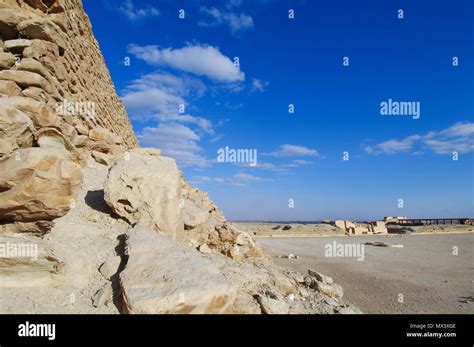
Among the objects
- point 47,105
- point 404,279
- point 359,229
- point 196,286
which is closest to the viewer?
point 196,286

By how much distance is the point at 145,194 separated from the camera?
5402 mm

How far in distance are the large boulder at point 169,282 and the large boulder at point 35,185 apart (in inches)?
43.9

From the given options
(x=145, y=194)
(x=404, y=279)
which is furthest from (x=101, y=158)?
(x=404, y=279)

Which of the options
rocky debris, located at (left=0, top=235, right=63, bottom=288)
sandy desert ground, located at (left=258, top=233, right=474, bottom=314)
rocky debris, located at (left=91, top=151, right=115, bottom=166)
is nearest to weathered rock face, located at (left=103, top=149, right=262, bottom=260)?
rocky debris, located at (left=0, top=235, right=63, bottom=288)

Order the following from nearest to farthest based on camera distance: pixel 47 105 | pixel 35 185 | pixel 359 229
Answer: pixel 35 185 < pixel 47 105 < pixel 359 229

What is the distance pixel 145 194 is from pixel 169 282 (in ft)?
6.76

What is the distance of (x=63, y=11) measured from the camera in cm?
829

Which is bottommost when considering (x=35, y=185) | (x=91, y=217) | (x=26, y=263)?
(x=26, y=263)

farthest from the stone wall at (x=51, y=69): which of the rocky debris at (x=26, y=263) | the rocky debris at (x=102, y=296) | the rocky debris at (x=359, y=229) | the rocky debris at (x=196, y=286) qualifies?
the rocky debris at (x=359, y=229)

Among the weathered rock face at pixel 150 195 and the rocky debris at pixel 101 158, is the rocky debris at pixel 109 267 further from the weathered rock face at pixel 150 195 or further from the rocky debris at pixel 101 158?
the rocky debris at pixel 101 158

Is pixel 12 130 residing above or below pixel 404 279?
above

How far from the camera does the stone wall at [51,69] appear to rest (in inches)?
230

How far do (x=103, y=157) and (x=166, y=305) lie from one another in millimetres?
5553

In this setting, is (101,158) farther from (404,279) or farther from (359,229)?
(359,229)
